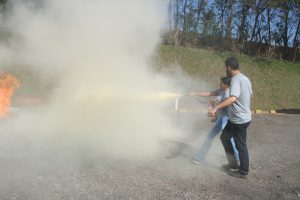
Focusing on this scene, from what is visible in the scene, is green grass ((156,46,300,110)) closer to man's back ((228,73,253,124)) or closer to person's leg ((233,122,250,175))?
man's back ((228,73,253,124))

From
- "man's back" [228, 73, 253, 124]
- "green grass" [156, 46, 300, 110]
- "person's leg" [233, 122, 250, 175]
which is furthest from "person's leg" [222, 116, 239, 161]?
"green grass" [156, 46, 300, 110]

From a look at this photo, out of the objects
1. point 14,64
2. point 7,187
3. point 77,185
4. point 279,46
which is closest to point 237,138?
point 77,185

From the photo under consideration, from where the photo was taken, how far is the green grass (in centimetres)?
1983

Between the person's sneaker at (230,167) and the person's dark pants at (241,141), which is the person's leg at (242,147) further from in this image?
the person's sneaker at (230,167)

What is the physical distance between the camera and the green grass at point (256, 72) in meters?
19.8

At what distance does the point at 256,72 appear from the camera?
23000 millimetres

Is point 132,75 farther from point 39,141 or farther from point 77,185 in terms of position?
point 77,185

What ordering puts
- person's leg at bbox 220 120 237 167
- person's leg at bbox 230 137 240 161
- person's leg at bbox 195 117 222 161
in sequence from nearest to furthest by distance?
person's leg at bbox 220 120 237 167, person's leg at bbox 230 137 240 161, person's leg at bbox 195 117 222 161

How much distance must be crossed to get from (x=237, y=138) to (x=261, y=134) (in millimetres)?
5100

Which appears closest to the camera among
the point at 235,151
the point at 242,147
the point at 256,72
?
the point at 242,147

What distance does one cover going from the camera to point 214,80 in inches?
784

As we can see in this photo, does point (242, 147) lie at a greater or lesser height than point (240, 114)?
lesser

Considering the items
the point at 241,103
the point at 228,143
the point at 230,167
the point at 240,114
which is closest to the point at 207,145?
the point at 228,143

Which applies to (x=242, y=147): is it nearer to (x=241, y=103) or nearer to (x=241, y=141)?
(x=241, y=141)
